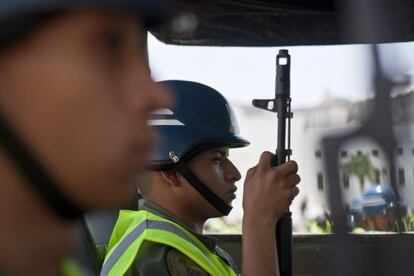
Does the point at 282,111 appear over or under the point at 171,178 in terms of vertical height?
over

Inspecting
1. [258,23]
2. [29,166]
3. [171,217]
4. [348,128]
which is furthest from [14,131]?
[258,23]

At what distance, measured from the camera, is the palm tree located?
133 cm

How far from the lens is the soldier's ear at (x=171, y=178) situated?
6.84ft

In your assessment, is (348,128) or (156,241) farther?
(156,241)

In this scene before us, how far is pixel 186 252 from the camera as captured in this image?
1893 millimetres

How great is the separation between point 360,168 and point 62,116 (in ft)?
2.65

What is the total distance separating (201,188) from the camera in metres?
2.06

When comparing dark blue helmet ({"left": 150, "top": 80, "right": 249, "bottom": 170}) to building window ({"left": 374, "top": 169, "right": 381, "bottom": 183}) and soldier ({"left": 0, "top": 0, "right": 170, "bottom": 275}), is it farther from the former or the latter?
soldier ({"left": 0, "top": 0, "right": 170, "bottom": 275})

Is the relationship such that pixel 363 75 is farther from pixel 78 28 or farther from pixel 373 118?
pixel 78 28

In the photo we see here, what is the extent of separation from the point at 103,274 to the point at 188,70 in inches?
26.5

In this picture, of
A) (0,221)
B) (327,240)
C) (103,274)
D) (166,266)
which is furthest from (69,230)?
(103,274)

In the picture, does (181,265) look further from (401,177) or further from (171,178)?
(401,177)

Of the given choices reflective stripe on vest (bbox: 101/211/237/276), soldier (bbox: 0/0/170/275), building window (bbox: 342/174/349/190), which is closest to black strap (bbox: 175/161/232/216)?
reflective stripe on vest (bbox: 101/211/237/276)

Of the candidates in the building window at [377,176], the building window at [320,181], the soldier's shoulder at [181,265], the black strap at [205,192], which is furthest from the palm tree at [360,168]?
the black strap at [205,192]
